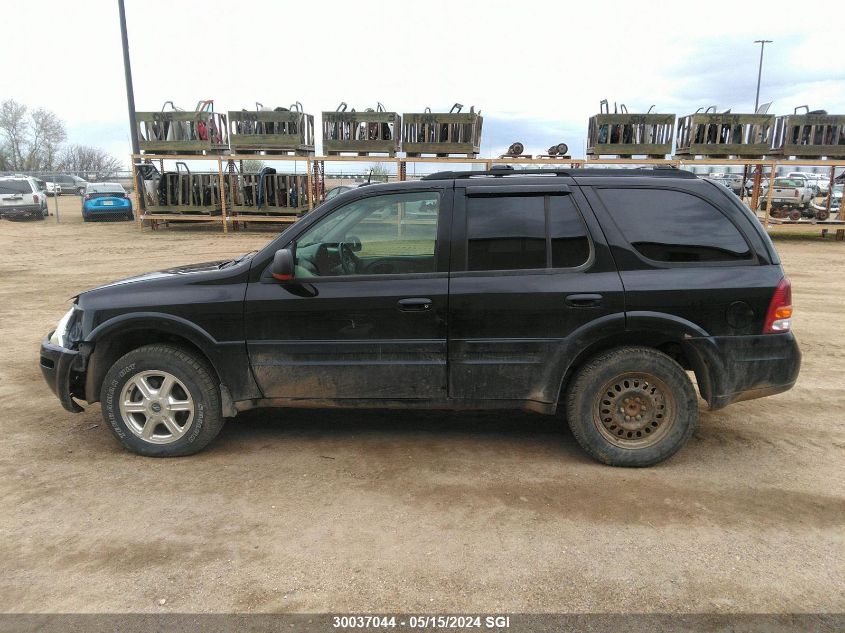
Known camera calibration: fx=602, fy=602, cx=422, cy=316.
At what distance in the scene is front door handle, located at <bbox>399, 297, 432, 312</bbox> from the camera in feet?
12.3

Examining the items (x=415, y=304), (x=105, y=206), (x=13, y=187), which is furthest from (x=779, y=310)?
(x=13, y=187)

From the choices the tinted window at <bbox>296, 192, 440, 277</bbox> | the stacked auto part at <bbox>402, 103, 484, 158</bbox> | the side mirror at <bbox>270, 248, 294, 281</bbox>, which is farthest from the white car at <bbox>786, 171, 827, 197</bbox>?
the side mirror at <bbox>270, 248, 294, 281</bbox>

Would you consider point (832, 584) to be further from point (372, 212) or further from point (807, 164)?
point (807, 164)

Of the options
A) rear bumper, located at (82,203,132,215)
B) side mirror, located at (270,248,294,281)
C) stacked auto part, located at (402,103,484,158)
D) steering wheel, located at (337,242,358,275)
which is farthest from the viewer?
rear bumper, located at (82,203,132,215)

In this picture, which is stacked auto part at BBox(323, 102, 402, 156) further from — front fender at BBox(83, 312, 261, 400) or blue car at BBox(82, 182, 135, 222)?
front fender at BBox(83, 312, 261, 400)

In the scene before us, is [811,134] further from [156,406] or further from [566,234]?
[156,406]

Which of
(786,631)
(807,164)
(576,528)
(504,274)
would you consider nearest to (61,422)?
(504,274)

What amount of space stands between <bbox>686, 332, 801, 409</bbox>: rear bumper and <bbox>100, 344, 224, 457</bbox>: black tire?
3.10 meters

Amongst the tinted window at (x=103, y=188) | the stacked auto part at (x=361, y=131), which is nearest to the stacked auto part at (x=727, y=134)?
the stacked auto part at (x=361, y=131)

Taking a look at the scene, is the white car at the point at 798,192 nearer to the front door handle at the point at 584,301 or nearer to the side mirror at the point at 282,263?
the front door handle at the point at 584,301

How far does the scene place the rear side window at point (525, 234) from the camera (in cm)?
379

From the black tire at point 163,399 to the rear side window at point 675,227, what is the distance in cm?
286

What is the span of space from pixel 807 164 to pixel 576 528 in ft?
60.4

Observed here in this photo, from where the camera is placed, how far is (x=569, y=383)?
3.91 meters
